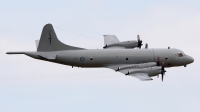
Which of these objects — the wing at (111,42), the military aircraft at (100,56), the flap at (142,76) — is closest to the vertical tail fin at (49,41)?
the military aircraft at (100,56)

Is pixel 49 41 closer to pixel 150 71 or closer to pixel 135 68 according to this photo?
pixel 135 68

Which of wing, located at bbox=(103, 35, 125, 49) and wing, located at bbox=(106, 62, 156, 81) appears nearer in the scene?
wing, located at bbox=(106, 62, 156, 81)

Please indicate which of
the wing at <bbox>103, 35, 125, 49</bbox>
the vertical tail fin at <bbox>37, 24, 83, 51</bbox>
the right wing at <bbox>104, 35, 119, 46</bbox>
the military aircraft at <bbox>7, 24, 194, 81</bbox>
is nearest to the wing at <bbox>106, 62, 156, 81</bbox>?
the military aircraft at <bbox>7, 24, 194, 81</bbox>

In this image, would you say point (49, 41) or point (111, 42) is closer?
point (49, 41)

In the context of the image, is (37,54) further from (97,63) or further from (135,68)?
(135,68)

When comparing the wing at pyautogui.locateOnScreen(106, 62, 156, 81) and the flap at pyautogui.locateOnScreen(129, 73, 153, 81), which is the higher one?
the wing at pyautogui.locateOnScreen(106, 62, 156, 81)

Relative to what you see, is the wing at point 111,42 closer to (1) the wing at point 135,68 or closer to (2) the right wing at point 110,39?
(2) the right wing at point 110,39

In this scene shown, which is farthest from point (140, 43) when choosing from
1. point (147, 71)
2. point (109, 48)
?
point (147, 71)

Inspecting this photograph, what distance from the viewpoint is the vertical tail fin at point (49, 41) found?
7012 cm

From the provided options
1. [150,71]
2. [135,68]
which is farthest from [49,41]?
[150,71]

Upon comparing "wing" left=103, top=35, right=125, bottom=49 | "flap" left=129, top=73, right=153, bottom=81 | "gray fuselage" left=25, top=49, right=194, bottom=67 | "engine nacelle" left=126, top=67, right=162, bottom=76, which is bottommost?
"flap" left=129, top=73, right=153, bottom=81

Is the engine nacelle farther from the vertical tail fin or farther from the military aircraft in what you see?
the vertical tail fin

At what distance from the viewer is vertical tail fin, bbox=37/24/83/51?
70125 millimetres

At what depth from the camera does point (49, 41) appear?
231 feet
